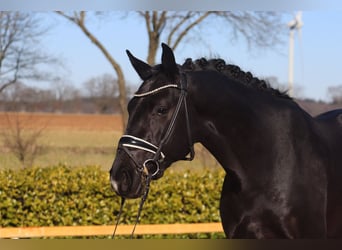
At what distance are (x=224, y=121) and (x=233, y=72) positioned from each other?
0.33 meters

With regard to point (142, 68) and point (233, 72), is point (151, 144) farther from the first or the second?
point (233, 72)

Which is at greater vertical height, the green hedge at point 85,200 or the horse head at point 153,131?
the horse head at point 153,131

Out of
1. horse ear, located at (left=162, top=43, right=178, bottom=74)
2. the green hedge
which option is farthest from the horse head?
the green hedge

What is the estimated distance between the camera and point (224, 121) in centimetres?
317

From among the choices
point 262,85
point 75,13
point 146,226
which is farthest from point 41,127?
point 262,85

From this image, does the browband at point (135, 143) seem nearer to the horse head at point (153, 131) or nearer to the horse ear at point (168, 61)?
the horse head at point (153, 131)

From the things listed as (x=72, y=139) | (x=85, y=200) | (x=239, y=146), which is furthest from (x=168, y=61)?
(x=72, y=139)

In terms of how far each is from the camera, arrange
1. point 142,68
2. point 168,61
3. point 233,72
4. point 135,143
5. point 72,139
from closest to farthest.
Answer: point 135,143, point 168,61, point 142,68, point 233,72, point 72,139

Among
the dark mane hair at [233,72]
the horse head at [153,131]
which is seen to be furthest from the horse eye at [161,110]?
the dark mane hair at [233,72]

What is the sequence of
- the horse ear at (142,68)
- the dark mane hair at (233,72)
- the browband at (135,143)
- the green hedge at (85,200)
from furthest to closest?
the green hedge at (85,200), the dark mane hair at (233,72), the horse ear at (142,68), the browband at (135,143)

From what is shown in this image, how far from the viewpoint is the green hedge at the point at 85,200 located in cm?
703

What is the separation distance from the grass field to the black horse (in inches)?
204

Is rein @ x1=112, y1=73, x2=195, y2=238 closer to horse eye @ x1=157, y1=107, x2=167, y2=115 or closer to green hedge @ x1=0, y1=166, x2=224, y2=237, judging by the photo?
horse eye @ x1=157, y1=107, x2=167, y2=115

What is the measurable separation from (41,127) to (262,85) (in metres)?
6.15
